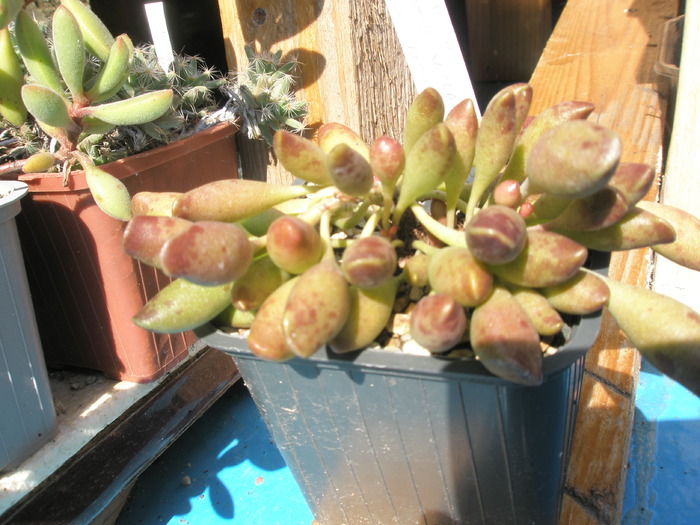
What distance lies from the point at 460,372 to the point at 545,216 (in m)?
0.18

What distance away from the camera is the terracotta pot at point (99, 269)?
1.00 m

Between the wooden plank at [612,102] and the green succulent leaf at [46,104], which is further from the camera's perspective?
the wooden plank at [612,102]

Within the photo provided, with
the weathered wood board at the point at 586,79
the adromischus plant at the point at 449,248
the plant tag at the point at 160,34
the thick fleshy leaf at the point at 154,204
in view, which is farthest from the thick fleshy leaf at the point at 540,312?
the plant tag at the point at 160,34

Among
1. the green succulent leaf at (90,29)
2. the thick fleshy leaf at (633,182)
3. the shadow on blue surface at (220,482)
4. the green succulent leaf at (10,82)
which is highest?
the green succulent leaf at (90,29)

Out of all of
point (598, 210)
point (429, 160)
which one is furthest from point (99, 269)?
point (598, 210)

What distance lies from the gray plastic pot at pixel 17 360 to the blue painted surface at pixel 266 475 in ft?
1.01

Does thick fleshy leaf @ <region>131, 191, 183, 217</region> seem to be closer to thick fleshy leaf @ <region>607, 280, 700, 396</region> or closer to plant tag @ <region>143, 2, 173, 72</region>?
thick fleshy leaf @ <region>607, 280, 700, 396</region>

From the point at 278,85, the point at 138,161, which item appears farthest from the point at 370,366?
the point at 278,85

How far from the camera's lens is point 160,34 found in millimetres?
1150

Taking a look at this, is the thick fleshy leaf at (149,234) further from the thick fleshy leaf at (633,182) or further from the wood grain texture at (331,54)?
the wood grain texture at (331,54)

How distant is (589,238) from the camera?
1.73 feet

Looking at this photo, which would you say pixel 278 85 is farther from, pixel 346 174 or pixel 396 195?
pixel 346 174

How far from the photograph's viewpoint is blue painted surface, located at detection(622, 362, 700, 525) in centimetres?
105

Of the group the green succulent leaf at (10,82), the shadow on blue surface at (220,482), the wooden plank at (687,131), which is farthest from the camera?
the shadow on blue surface at (220,482)
